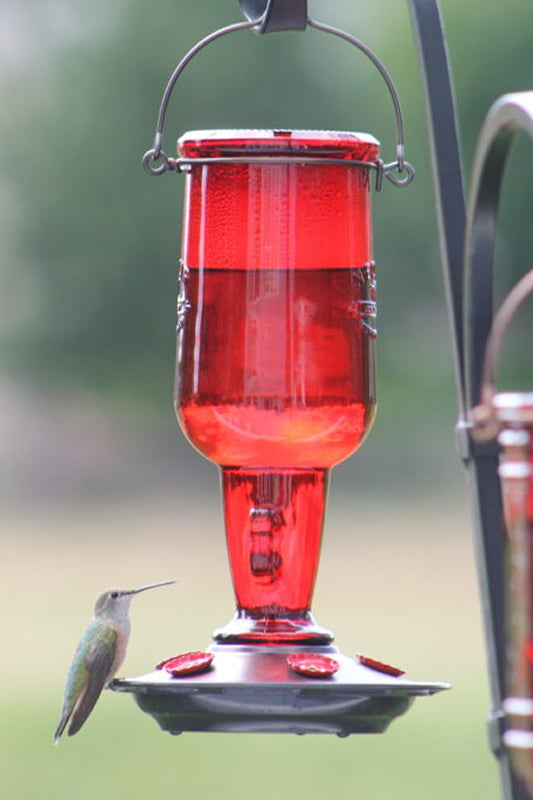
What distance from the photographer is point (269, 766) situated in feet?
68.2

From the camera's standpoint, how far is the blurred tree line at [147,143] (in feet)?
84.5

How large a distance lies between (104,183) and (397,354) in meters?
5.35

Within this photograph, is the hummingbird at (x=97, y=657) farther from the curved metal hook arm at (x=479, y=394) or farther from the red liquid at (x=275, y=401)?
the curved metal hook arm at (x=479, y=394)

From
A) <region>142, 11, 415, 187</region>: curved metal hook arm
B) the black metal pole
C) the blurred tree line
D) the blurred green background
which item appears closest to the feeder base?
the black metal pole

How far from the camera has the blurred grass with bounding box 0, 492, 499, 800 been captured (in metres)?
19.5

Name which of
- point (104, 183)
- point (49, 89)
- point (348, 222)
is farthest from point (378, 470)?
point (348, 222)

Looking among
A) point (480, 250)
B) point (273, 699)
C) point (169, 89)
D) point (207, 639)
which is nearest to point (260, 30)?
point (169, 89)

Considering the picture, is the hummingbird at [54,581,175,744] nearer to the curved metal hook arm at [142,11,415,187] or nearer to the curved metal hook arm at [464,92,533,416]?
the curved metal hook arm at [142,11,415,187]

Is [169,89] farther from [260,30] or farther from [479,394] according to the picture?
[479,394]

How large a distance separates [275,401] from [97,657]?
67cm

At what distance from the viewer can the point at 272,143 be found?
2123 millimetres

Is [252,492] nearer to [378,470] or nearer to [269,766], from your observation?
[269,766]

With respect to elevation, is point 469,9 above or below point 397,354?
above

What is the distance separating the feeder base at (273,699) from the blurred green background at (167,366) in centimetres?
1880
